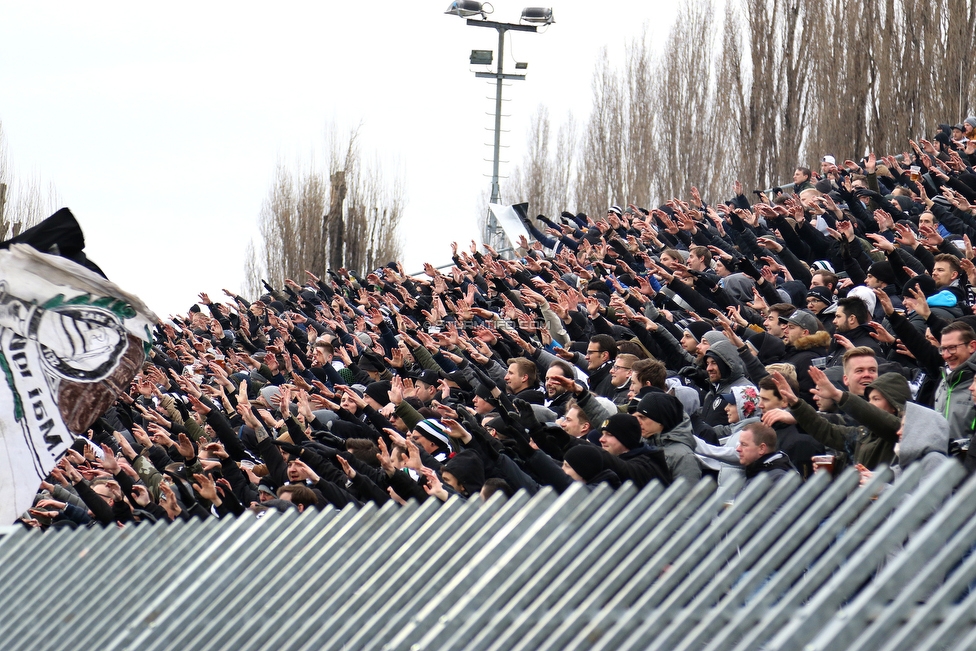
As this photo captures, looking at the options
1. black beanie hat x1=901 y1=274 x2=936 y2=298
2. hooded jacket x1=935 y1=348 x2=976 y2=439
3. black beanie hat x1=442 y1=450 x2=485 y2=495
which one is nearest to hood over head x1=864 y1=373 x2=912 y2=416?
hooded jacket x1=935 y1=348 x2=976 y2=439

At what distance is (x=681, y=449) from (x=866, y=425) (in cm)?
103

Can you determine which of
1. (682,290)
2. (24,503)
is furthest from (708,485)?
(682,290)

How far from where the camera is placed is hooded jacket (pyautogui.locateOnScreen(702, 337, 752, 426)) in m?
8.09

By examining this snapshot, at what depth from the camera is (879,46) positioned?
2544 cm

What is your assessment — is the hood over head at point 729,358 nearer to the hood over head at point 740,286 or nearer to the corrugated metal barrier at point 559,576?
the hood over head at point 740,286

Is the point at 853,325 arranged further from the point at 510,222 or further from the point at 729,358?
the point at 510,222

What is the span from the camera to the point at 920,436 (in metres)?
5.39

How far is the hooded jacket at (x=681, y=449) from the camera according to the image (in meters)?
6.43

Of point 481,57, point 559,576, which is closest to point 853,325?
point 559,576

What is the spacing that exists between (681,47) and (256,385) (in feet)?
67.0

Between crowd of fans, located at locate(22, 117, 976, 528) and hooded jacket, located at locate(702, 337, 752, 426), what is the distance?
0.02 m

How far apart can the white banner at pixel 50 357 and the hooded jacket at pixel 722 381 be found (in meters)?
3.74

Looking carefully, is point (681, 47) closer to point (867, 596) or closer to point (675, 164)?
point (675, 164)

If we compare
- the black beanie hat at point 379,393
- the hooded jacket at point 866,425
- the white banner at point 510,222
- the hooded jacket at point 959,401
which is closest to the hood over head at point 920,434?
the hooded jacket at point 866,425
